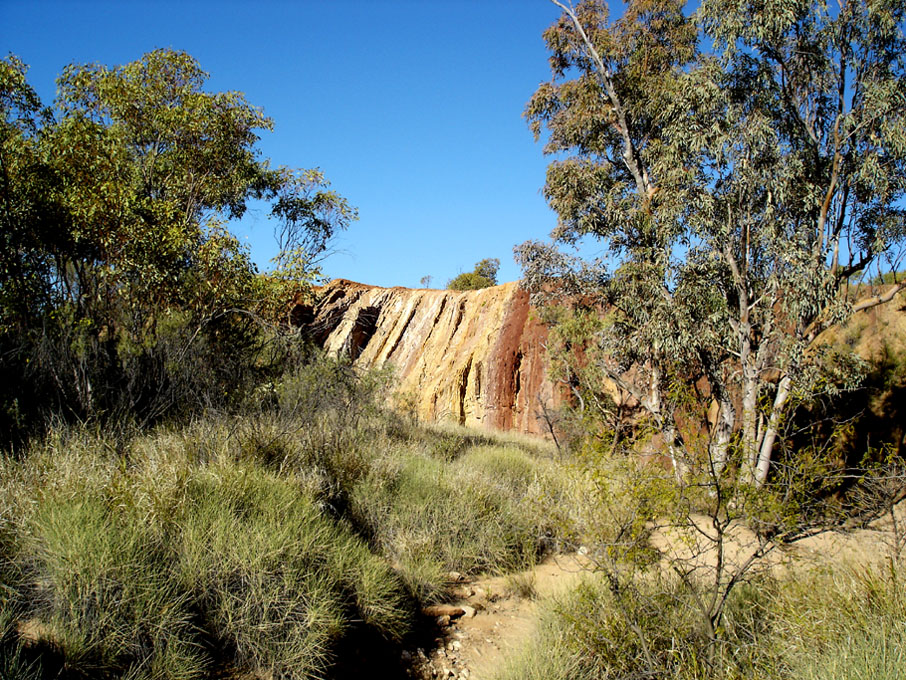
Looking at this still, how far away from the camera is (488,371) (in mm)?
21406

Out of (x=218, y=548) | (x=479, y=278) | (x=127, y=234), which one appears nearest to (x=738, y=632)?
(x=218, y=548)

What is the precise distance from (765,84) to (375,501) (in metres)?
10.5

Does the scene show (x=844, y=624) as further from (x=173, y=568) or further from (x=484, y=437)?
(x=484, y=437)

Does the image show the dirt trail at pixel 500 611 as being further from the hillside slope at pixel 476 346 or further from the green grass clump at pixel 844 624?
the hillside slope at pixel 476 346

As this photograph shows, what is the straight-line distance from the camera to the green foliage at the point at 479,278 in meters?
34.6

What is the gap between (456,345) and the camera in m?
24.2

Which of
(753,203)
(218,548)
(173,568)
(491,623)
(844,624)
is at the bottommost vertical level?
(491,623)

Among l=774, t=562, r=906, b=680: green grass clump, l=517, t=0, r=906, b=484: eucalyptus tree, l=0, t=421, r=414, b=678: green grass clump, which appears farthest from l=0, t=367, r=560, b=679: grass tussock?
l=517, t=0, r=906, b=484: eucalyptus tree

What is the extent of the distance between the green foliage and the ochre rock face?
6.28 meters

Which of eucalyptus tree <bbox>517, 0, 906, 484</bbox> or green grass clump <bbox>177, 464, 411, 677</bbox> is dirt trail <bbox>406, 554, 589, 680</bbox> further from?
eucalyptus tree <bbox>517, 0, 906, 484</bbox>

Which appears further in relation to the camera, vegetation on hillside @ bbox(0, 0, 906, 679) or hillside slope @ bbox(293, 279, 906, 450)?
hillside slope @ bbox(293, 279, 906, 450)

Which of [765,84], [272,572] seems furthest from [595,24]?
[272,572]

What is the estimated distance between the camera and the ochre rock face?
20438 millimetres

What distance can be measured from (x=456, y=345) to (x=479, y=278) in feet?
37.1
